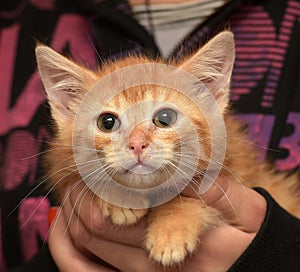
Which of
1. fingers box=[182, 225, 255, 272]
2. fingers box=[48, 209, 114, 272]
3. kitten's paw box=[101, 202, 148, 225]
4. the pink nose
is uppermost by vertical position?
the pink nose

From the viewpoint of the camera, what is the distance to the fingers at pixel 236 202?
1.07 metres

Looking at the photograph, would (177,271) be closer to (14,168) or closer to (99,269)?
(99,269)

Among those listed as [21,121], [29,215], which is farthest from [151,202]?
[21,121]

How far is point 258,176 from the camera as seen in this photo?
1.31 meters

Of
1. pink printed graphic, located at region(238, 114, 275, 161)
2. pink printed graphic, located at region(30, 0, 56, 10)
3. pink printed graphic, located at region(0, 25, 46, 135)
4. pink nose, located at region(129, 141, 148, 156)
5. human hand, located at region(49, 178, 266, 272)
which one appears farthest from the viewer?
pink printed graphic, located at region(30, 0, 56, 10)

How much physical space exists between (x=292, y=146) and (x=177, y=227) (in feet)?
1.68

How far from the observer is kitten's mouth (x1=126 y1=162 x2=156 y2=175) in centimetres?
97

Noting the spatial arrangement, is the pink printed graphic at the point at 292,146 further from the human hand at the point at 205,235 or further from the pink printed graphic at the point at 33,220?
the pink printed graphic at the point at 33,220

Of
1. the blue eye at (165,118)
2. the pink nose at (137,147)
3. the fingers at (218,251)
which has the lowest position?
the fingers at (218,251)

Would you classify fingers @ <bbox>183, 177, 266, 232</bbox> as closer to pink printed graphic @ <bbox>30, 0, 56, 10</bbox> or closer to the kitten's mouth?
the kitten's mouth

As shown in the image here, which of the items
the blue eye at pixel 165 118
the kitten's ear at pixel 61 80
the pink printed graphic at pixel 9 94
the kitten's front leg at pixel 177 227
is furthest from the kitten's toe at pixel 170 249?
the pink printed graphic at pixel 9 94

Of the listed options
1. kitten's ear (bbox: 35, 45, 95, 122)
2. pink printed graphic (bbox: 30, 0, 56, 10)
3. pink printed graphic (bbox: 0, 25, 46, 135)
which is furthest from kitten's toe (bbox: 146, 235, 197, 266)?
pink printed graphic (bbox: 30, 0, 56, 10)

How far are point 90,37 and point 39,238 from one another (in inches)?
23.5

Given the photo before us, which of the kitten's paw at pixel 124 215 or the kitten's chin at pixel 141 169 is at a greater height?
the kitten's chin at pixel 141 169
